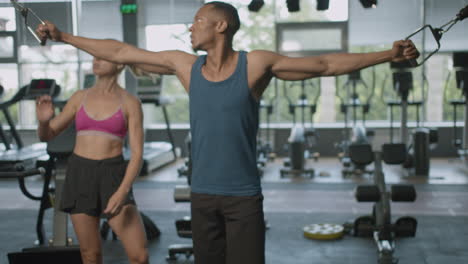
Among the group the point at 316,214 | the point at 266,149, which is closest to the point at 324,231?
the point at 316,214

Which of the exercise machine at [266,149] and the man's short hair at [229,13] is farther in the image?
the exercise machine at [266,149]

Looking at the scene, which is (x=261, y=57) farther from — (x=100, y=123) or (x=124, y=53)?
(x=100, y=123)

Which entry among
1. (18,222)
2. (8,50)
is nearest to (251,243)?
Result: (18,222)

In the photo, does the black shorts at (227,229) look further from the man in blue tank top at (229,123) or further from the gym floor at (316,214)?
the gym floor at (316,214)

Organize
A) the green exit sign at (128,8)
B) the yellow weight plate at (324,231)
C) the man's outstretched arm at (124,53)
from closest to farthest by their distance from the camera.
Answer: the man's outstretched arm at (124,53), the yellow weight plate at (324,231), the green exit sign at (128,8)

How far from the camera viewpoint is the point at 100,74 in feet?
9.20

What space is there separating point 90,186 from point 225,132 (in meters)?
1.03

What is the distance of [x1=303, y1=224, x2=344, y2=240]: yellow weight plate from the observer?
430 cm

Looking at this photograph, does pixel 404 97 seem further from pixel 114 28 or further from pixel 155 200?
pixel 114 28

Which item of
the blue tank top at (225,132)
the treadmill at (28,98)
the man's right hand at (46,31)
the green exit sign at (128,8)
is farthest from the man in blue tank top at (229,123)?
the green exit sign at (128,8)

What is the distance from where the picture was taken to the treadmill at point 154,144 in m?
7.81

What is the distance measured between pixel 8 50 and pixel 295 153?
4.82 metres

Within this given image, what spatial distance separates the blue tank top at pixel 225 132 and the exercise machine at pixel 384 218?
6.76 ft

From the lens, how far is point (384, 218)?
4.02m
